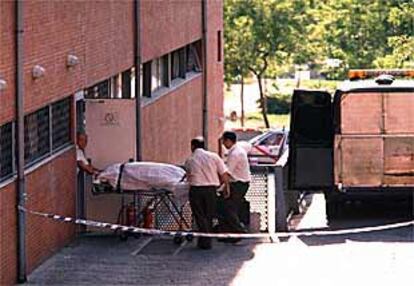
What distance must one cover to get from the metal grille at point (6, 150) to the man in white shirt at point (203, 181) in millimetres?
3020

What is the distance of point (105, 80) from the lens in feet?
71.2

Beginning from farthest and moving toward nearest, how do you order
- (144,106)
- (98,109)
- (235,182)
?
(144,106), (98,109), (235,182)

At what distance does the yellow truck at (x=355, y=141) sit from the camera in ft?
67.3

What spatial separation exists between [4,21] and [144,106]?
10.8 metres

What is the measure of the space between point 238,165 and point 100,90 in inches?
178

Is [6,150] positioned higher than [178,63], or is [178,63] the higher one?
[6,150]

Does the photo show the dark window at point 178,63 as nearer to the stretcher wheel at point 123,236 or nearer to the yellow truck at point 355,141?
the yellow truck at point 355,141

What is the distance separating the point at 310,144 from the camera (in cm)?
2131

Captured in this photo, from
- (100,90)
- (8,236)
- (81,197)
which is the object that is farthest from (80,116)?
(8,236)

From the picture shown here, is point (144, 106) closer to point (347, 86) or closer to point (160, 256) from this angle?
point (347, 86)

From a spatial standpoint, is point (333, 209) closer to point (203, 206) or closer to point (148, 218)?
point (148, 218)

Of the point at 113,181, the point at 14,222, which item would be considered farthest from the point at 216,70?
the point at 14,222

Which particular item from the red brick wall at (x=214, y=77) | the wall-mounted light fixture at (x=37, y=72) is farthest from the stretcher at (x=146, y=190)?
the red brick wall at (x=214, y=77)

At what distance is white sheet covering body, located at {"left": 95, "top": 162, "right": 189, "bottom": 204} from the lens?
60.5 feet
